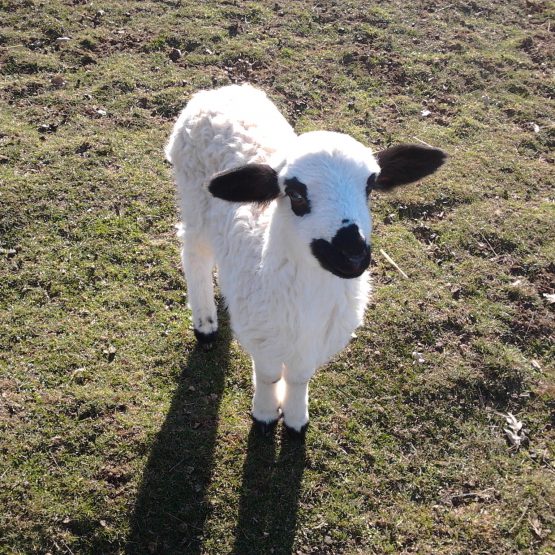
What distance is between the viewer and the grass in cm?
445

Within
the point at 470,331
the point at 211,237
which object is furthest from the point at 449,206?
the point at 211,237

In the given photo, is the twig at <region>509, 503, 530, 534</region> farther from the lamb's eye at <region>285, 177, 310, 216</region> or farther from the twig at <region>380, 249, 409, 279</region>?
the lamb's eye at <region>285, 177, 310, 216</region>

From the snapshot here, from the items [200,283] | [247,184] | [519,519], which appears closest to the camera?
[247,184]

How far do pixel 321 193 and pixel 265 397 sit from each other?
83.2 inches

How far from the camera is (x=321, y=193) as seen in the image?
332 centimetres

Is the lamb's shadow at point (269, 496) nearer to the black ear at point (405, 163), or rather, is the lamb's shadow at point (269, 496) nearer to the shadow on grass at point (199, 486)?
the shadow on grass at point (199, 486)

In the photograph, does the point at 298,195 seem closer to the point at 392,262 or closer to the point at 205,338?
the point at 205,338

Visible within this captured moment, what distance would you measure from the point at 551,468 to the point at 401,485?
4.64ft

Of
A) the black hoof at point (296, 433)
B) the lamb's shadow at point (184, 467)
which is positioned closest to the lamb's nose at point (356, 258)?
the black hoof at point (296, 433)

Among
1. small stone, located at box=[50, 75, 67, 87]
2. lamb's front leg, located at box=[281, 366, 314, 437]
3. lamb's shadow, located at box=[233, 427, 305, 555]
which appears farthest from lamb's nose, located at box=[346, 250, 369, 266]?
small stone, located at box=[50, 75, 67, 87]

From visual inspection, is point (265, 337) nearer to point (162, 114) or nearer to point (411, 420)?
point (411, 420)

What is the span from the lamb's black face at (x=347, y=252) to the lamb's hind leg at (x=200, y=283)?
76.0 inches

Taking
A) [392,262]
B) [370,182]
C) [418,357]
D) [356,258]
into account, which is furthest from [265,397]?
[392,262]

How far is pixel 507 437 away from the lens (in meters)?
5.02
